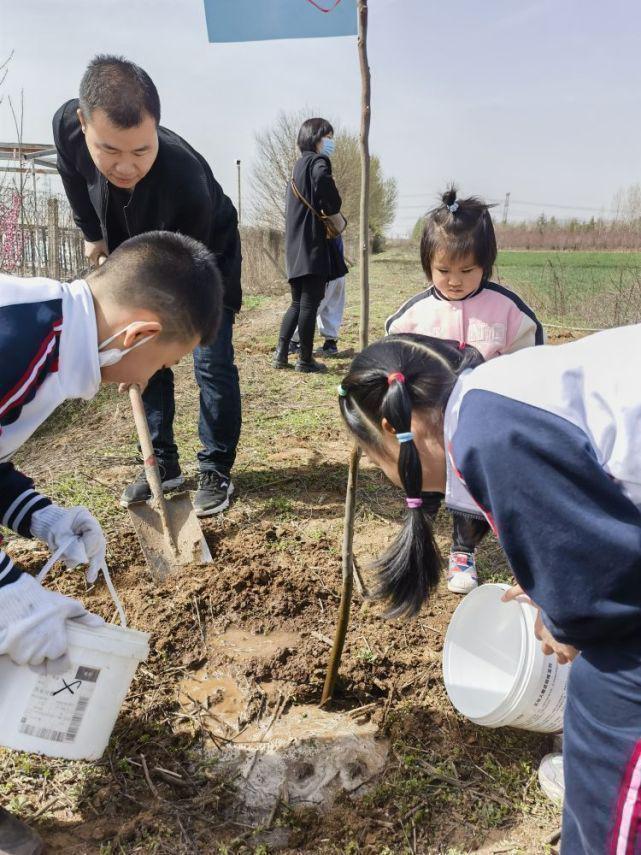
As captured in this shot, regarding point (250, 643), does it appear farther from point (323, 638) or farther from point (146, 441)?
point (146, 441)

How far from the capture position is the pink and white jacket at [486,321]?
2.50 m

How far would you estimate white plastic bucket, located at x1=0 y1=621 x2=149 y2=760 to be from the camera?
1.48 metres

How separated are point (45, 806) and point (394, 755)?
934 mm

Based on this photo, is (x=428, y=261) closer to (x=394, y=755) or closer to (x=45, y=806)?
(x=394, y=755)

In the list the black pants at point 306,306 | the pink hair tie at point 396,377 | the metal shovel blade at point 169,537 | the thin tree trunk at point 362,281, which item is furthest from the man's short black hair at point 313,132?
the pink hair tie at point 396,377

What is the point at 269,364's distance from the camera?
6340mm

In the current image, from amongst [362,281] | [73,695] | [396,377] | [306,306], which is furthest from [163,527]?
[306,306]

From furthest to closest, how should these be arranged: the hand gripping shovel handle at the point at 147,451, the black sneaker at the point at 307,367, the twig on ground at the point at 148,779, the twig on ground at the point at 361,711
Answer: the black sneaker at the point at 307,367 → the hand gripping shovel handle at the point at 147,451 → the twig on ground at the point at 361,711 → the twig on ground at the point at 148,779

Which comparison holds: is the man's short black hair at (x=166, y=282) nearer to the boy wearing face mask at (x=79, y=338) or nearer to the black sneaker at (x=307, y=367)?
the boy wearing face mask at (x=79, y=338)

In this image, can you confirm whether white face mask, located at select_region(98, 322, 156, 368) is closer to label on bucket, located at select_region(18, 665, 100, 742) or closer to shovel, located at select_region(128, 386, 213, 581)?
label on bucket, located at select_region(18, 665, 100, 742)

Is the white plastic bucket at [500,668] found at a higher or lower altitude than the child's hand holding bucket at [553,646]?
lower

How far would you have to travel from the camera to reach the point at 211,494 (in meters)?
3.20

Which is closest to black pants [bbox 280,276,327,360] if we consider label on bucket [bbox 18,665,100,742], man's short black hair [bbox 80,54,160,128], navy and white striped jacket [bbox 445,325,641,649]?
man's short black hair [bbox 80,54,160,128]

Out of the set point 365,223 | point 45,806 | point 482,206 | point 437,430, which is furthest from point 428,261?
point 45,806
